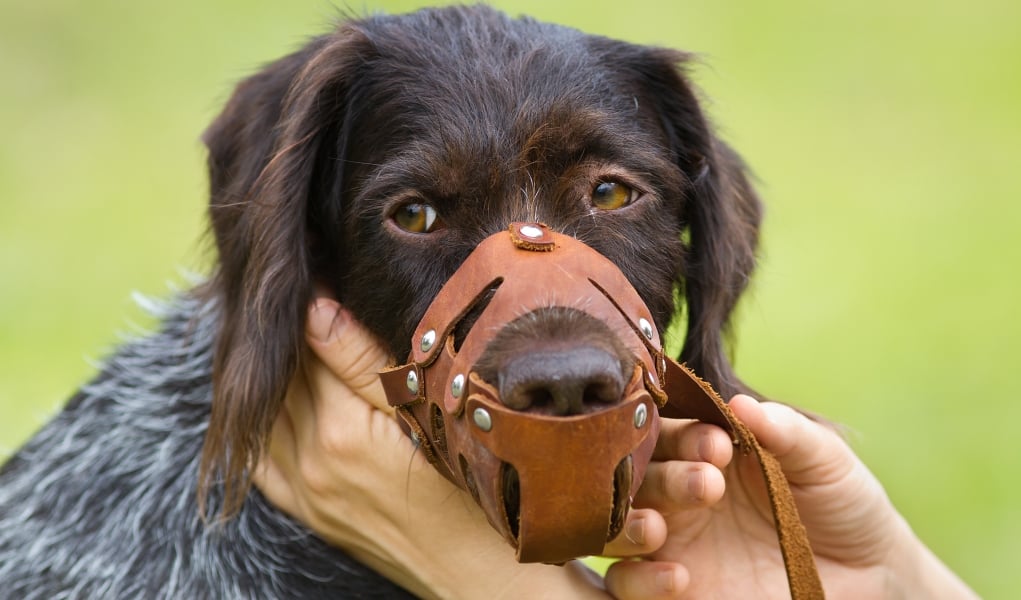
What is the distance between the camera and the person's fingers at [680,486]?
2.36 m

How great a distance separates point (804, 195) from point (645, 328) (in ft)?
20.0

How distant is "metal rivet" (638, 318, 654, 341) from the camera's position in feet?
7.25

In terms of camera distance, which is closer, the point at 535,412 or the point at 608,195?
the point at 535,412

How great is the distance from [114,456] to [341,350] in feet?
2.87

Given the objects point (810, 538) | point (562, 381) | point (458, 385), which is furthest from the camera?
point (810, 538)

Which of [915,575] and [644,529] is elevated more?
[644,529]

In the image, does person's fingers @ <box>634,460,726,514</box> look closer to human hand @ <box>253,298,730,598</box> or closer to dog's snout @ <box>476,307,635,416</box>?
human hand @ <box>253,298,730,598</box>

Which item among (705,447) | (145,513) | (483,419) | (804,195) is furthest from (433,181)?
(804,195)

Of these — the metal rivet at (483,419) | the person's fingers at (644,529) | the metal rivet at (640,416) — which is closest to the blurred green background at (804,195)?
the person's fingers at (644,529)

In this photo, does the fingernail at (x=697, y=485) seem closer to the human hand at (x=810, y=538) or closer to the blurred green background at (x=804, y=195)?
the human hand at (x=810, y=538)

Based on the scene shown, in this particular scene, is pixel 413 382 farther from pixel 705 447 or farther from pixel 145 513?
pixel 145 513

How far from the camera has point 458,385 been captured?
6.91 feet

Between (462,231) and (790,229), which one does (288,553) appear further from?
(790,229)

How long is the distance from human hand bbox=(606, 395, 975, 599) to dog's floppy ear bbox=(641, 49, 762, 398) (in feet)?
0.93
